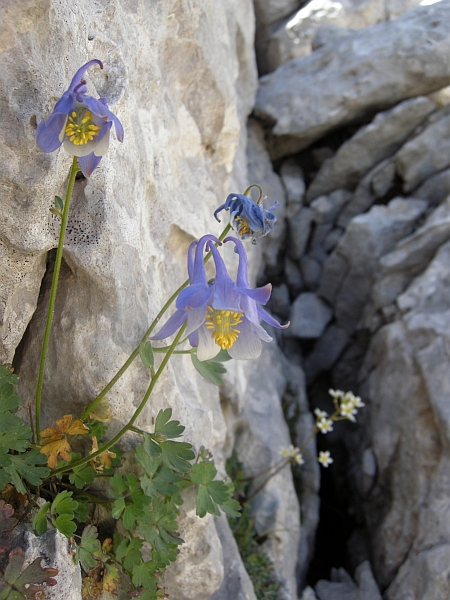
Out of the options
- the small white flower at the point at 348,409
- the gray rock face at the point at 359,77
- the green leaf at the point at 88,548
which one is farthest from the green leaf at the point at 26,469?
the gray rock face at the point at 359,77

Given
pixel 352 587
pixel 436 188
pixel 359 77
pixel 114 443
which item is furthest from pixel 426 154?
pixel 114 443

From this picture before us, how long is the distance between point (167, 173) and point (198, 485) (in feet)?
5.87

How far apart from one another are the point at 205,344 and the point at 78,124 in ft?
2.91

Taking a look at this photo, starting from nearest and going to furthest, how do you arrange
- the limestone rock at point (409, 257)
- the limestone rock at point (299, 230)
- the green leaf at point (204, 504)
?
1. the green leaf at point (204, 504)
2. the limestone rock at point (409, 257)
3. the limestone rock at point (299, 230)

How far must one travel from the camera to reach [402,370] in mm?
5031

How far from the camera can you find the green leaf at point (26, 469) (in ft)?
6.75

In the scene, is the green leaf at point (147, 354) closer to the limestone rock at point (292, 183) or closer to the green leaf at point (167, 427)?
the green leaf at point (167, 427)

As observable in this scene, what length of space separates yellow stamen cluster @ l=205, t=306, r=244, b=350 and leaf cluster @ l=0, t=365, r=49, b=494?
2.72 feet

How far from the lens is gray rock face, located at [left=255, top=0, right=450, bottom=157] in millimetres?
6695

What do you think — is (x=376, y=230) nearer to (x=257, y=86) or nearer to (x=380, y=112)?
(x=380, y=112)

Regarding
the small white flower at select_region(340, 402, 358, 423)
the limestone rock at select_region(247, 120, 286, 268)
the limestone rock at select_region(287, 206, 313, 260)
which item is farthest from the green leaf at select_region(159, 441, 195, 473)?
the limestone rock at select_region(287, 206, 313, 260)

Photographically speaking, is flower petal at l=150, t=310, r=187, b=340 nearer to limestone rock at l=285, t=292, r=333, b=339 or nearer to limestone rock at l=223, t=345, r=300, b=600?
limestone rock at l=223, t=345, r=300, b=600

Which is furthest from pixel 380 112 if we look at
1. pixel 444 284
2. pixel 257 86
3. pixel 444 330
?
pixel 444 330

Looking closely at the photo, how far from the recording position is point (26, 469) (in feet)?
6.82
